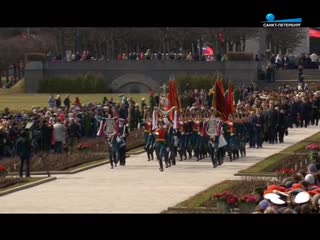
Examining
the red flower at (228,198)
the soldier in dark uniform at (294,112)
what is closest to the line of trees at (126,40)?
the soldier in dark uniform at (294,112)

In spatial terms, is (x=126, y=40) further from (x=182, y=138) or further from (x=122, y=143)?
(x=122, y=143)

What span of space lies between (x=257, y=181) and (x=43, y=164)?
316 inches

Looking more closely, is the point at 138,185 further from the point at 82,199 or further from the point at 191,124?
the point at 191,124

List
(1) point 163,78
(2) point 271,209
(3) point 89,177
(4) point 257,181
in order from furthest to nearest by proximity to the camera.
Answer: (1) point 163,78, (3) point 89,177, (4) point 257,181, (2) point 271,209

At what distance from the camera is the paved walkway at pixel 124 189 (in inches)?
1070

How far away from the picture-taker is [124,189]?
1224 inches

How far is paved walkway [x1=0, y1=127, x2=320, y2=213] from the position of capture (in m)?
27.2

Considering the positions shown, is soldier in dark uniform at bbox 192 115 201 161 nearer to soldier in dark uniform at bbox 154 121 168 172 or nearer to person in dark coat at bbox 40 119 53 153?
soldier in dark uniform at bbox 154 121 168 172

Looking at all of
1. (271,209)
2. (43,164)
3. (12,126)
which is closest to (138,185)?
(43,164)

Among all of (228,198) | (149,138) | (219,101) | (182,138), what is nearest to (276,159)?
(219,101)

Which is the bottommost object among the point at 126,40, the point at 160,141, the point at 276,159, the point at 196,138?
the point at 276,159
